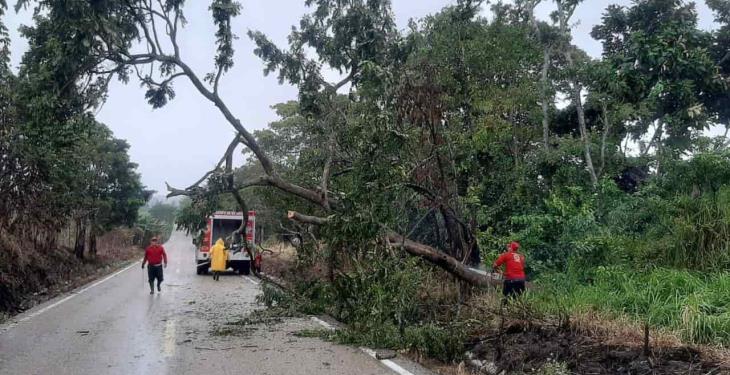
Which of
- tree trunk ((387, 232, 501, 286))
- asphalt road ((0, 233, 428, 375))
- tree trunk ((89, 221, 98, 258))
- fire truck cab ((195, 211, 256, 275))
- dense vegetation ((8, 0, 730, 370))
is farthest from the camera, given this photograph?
tree trunk ((89, 221, 98, 258))

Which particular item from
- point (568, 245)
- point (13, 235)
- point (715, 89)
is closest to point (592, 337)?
point (568, 245)

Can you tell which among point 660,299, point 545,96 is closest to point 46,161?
point 545,96

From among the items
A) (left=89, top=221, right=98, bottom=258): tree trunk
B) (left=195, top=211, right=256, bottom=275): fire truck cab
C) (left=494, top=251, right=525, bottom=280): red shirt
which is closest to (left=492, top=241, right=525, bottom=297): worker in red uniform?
(left=494, top=251, right=525, bottom=280): red shirt

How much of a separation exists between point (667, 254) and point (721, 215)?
3.42ft

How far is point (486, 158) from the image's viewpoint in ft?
53.4

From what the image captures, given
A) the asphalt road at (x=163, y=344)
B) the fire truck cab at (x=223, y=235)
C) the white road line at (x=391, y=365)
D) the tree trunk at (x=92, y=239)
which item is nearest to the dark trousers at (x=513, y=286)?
the white road line at (x=391, y=365)

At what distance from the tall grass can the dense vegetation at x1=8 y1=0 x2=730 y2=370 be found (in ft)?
0.10

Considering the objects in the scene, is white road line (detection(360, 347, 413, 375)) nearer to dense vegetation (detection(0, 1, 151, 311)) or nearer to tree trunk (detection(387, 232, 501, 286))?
tree trunk (detection(387, 232, 501, 286))

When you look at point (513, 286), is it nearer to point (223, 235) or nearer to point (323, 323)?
point (323, 323)

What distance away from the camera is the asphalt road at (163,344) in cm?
774

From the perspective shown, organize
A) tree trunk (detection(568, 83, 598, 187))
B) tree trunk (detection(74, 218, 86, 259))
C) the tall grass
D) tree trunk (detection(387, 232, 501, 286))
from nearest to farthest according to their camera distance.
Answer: the tall grass < tree trunk (detection(387, 232, 501, 286)) < tree trunk (detection(568, 83, 598, 187)) < tree trunk (detection(74, 218, 86, 259))

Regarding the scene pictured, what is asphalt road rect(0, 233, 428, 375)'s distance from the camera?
7.74 m

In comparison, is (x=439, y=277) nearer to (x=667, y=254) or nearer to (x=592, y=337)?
(x=667, y=254)

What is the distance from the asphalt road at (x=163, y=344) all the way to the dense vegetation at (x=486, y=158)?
1168 millimetres
